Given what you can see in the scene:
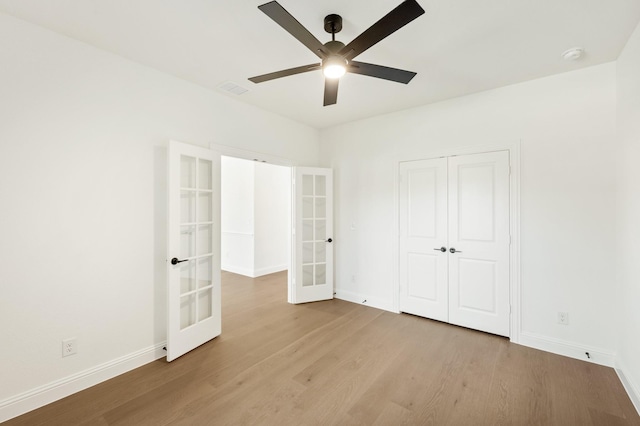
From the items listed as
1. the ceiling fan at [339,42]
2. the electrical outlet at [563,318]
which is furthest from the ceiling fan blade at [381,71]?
the electrical outlet at [563,318]

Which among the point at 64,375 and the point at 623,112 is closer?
the point at 64,375

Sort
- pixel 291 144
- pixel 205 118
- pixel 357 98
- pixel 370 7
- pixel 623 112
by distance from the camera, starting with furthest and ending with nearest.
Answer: pixel 291 144 → pixel 357 98 → pixel 205 118 → pixel 623 112 → pixel 370 7

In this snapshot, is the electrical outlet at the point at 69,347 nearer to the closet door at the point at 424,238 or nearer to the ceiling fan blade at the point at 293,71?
the ceiling fan blade at the point at 293,71

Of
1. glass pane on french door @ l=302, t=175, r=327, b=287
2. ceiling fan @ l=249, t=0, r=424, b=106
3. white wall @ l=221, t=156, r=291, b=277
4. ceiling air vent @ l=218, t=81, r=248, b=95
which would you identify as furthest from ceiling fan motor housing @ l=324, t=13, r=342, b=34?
white wall @ l=221, t=156, r=291, b=277

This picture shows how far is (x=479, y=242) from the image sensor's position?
330 centimetres

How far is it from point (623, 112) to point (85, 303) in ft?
15.9

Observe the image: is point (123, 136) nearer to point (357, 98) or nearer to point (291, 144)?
point (291, 144)

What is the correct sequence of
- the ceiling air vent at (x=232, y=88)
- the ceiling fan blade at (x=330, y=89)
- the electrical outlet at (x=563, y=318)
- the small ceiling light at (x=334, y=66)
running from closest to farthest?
the small ceiling light at (x=334, y=66), the ceiling fan blade at (x=330, y=89), the electrical outlet at (x=563, y=318), the ceiling air vent at (x=232, y=88)

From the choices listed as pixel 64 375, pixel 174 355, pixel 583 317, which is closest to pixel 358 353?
pixel 174 355

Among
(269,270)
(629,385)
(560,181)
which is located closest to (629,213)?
(560,181)

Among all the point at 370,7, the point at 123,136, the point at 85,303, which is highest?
the point at 370,7

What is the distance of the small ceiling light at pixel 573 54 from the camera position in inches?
93.7

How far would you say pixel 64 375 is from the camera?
7.23 feet

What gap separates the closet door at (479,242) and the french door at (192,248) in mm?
2861
